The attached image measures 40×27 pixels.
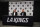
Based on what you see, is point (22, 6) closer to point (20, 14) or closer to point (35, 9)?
point (20, 14)

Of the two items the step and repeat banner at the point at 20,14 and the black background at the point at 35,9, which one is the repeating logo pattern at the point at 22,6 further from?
the black background at the point at 35,9

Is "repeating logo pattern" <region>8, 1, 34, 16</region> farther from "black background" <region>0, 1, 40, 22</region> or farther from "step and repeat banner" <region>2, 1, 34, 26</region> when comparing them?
"black background" <region>0, 1, 40, 22</region>

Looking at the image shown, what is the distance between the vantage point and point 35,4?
201 centimetres

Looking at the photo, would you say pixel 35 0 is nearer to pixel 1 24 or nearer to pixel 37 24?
pixel 37 24

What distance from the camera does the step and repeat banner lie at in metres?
2.01

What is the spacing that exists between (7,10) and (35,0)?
79 centimetres

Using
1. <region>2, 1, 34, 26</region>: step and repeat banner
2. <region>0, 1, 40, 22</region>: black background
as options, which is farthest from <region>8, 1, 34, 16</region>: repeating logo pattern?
<region>0, 1, 40, 22</region>: black background

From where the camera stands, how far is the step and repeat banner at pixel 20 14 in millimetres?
2010

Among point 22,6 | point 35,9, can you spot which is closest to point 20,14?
point 22,6

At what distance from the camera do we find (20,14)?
204cm

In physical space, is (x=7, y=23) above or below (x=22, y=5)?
below

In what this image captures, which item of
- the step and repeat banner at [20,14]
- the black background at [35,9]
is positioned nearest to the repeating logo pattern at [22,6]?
the step and repeat banner at [20,14]

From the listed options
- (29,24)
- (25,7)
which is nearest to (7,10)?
(25,7)

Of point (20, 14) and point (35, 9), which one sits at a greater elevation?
point (35, 9)
